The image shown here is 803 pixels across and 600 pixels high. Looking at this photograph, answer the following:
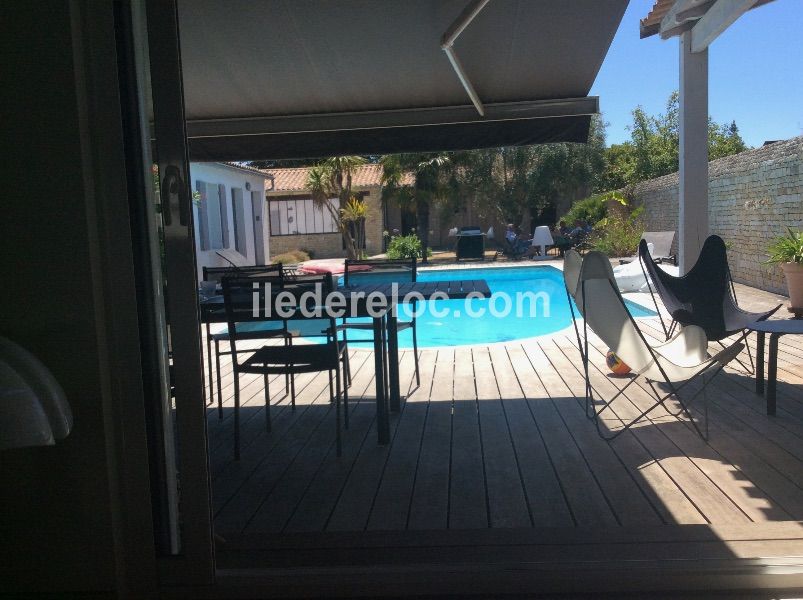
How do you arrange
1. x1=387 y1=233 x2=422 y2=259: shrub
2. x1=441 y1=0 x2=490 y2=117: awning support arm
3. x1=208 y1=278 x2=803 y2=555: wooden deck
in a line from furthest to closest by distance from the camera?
x1=387 y1=233 x2=422 y2=259: shrub → x1=441 y1=0 x2=490 y2=117: awning support arm → x1=208 y1=278 x2=803 y2=555: wooden deck

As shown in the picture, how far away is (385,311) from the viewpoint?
3.49m

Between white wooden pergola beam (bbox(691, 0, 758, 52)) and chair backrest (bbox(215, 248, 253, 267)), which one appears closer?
white wooden pergola beam (bbox(691, 0, 758, 52))

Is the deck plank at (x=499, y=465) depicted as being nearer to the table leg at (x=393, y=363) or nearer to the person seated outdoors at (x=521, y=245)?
the table leg at (x=393, y=363)

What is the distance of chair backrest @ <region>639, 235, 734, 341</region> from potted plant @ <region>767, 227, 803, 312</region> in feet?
8.84

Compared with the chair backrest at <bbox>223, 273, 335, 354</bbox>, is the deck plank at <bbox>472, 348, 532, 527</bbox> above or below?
below

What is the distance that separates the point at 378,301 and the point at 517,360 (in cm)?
235

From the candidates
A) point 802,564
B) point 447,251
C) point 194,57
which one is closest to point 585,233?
point 447,251

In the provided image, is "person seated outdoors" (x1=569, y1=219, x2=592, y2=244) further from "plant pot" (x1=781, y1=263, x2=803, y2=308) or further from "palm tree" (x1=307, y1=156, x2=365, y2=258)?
"plant pot" (x1=781, y1=263, x2=803, y2=308)

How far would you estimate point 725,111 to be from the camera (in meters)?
32.4

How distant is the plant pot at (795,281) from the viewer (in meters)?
7.13

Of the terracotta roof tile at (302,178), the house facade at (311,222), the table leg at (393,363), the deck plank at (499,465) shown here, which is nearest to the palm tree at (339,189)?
the house facade at (311,222)

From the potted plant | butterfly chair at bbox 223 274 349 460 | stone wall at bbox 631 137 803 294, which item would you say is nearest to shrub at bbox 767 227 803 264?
the potted plant

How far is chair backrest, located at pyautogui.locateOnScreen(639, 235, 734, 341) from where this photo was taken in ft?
15.5

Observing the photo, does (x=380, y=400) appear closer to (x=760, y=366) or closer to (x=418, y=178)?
(x=760, y=366)
